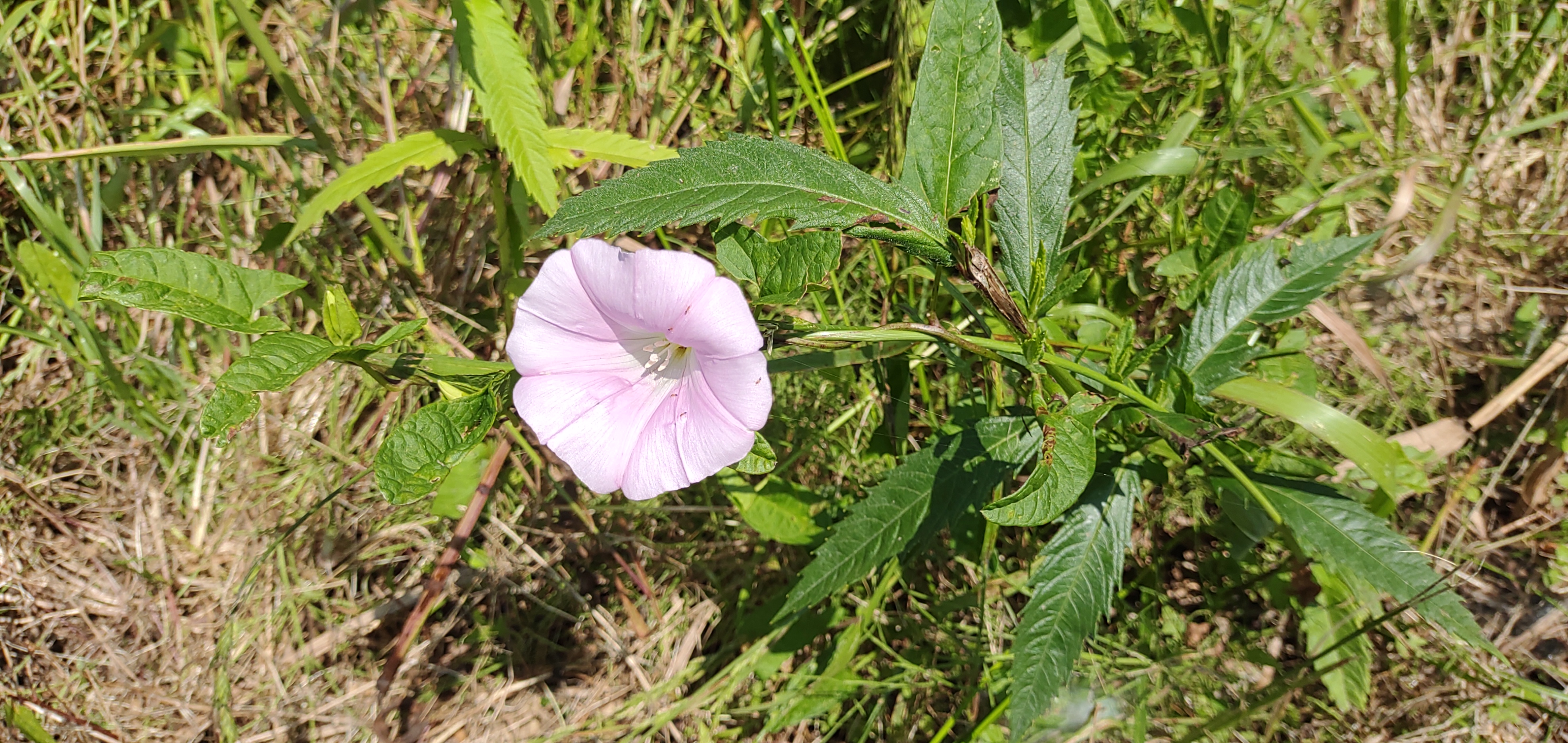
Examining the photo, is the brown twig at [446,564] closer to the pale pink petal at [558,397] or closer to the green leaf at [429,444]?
the pale pink petal at [558,397]

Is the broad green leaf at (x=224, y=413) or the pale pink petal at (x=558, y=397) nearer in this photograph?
the broad green leaf at (x=224, y=413)

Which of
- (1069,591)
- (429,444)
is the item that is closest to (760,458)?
(429,444)

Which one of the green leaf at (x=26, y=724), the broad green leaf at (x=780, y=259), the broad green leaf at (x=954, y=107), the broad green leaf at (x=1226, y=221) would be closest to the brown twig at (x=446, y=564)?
the green leaf at (x=26, y=724)

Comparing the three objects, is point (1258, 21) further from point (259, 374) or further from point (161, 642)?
point (161, 642)

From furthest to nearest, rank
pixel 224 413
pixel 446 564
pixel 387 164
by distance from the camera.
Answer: pixel 446 564 → pixel 387 164 → pixel 224 413

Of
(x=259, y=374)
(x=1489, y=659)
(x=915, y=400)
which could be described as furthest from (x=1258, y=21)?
(x=259, y=374)

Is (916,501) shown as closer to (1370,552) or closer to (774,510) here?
(774,510)
